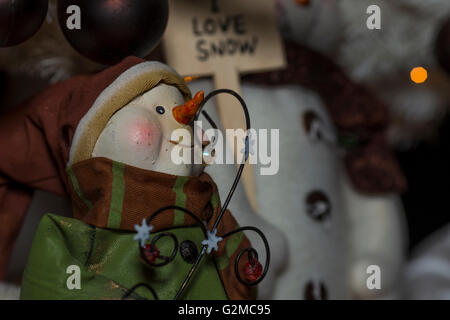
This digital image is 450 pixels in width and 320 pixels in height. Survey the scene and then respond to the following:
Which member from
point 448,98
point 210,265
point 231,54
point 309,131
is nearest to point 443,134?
point 448,98

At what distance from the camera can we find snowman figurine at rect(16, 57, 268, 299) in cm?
46

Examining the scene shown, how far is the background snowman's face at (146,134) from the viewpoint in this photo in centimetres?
47

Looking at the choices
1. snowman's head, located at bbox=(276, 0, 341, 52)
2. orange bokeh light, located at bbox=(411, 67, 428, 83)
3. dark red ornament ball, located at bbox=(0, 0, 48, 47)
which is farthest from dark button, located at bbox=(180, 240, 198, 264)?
orange bokeh light, located at bbox=(411, 67, 428, 83)

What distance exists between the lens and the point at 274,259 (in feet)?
1.98

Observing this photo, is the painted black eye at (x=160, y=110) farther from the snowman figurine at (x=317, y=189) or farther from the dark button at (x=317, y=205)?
the dark button at (x=317, y=205)

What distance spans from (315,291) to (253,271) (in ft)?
0.72

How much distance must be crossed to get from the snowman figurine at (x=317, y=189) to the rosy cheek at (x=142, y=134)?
14 centimetres

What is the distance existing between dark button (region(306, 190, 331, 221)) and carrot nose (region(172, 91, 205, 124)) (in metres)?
0.27

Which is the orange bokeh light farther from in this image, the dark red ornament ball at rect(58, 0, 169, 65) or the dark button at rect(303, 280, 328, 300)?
Answer: the dark red ornament ball at rect(58, 0, 169, 65)

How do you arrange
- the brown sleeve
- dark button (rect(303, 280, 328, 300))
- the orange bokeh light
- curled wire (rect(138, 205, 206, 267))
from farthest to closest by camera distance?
the orange bokeh light, dark button (rect(303, 280, 328, 300)), the brown sleeve, curled wire (rect(138, 205, 206, 267))

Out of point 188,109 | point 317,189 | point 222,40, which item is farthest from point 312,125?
point 188,109
